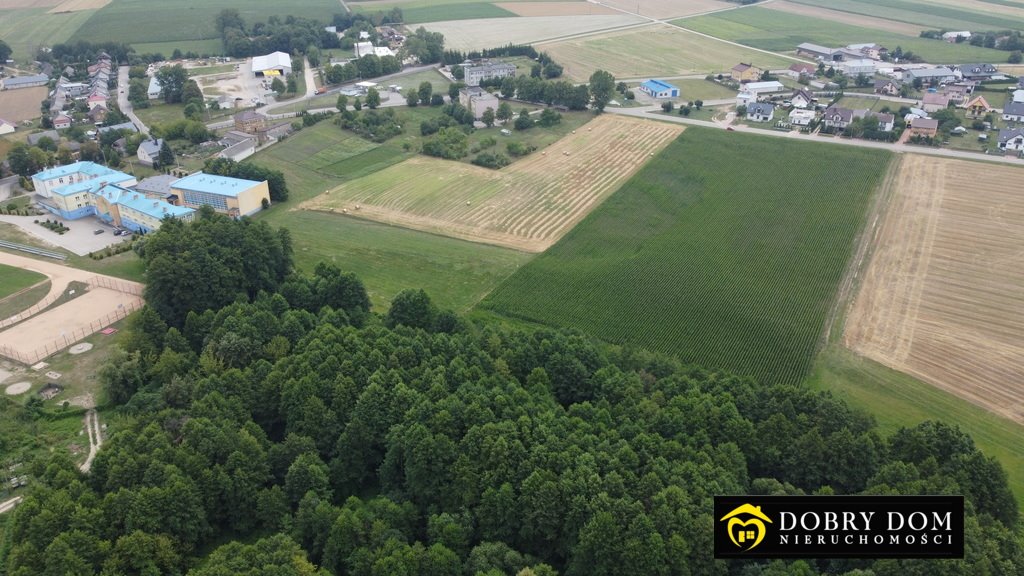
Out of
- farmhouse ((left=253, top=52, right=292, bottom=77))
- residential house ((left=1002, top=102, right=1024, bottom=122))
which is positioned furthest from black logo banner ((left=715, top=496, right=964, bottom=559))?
farmhouse ((left=253, top=52, right=292, bottom=77))

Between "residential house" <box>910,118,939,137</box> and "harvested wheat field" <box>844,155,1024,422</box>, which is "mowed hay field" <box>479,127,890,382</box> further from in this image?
"residential house" <box>910,118,939,137</box>

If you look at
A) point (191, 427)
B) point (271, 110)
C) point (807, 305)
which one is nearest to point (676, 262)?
point (807, 305)

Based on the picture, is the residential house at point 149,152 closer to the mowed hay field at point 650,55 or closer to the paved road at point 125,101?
the paved road at point 125,101

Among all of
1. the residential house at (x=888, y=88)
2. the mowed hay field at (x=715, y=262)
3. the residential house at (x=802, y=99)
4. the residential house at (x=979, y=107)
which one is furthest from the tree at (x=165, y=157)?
the residential house at (x=979, y=107)

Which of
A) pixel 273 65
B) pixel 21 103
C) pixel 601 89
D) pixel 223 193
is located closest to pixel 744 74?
pixel 601 89

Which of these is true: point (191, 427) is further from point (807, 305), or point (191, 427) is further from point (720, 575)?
point (807, 305)

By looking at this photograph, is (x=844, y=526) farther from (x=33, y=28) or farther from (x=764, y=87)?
(x=33, y=28)

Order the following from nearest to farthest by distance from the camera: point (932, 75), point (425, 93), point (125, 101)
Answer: point (425, 93), point (125, 101), point (932, 75)
